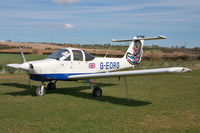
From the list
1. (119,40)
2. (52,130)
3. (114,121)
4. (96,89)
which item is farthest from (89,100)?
(119,40)

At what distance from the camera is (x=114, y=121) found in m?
7.25

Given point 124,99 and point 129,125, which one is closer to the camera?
point 129,125

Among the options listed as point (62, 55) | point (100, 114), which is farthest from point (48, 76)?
point (100, 114)

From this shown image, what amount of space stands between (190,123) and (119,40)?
403 inches

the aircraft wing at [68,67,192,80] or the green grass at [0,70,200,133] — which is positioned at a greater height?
the aircraft wing at [68,67,192,80]

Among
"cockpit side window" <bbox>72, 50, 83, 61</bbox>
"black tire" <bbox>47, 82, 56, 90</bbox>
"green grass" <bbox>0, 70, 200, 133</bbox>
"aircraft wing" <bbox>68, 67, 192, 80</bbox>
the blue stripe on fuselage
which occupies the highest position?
"cockpit side window" <bbox>72, 50, 83, 61</bbox>

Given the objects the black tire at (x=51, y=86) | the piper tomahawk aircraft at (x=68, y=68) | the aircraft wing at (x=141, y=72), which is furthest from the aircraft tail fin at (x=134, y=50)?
the aircraft wing at (x=141, y=72)

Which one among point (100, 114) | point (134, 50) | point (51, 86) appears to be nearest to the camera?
point (100, 114)

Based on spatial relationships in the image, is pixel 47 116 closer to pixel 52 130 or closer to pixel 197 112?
pixel 52 130

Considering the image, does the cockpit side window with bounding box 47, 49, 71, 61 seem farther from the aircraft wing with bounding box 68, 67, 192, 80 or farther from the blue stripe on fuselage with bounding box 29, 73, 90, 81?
the aircraft wing with bounding box 68, 67, 192, 80

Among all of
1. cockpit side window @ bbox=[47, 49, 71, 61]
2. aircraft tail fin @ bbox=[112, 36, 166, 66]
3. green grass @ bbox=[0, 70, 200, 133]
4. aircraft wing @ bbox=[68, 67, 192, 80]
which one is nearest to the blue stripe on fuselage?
aircraft wing @ bbox=[68, 67, 192, 80]

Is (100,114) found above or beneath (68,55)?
beneath

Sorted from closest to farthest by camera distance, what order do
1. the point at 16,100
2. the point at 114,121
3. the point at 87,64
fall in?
1. the point at 114,121
2. the point at 16,100
3. the point at 87,64

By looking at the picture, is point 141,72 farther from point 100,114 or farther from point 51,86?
point 51,86
